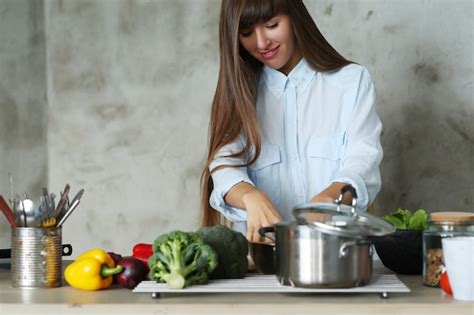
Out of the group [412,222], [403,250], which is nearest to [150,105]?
[412,222]

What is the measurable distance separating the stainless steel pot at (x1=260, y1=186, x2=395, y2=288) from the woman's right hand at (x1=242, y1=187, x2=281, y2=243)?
471 millimetres

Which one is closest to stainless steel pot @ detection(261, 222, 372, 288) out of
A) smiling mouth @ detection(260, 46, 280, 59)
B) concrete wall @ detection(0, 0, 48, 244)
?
smiling mouth @ detection(260, 46, 280, 59)

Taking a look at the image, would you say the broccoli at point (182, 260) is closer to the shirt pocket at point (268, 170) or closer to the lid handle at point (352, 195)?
the lid handle at point (352, 195)

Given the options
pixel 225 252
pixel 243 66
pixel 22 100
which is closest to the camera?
pixel 225 252

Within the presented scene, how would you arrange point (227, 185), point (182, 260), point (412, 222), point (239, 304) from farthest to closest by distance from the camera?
point (227, 185) → point (412, 222) → point (182, 260) → point (239, 304)

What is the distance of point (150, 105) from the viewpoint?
4.10 metres

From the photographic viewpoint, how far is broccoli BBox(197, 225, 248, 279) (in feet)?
5.74

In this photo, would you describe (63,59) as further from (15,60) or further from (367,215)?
(367,215)

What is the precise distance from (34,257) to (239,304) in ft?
1.82

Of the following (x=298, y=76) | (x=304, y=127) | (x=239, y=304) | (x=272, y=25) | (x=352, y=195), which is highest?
(x=272, y=25)

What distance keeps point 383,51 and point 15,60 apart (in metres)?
1.90

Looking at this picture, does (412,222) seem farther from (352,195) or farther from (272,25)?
(272,25)

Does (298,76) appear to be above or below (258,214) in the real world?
above

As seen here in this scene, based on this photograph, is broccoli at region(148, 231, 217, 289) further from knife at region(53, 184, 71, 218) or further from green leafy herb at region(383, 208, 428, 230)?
green leafy herb at region(383, 208, 428, 230)
